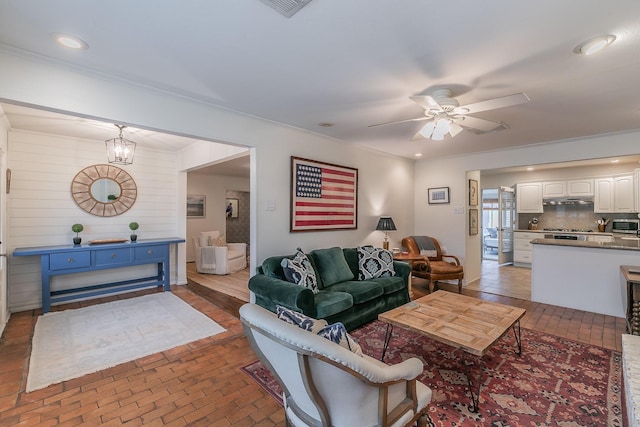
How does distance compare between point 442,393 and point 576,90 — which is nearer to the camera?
point 442,393

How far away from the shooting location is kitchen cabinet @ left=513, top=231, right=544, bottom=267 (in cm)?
715

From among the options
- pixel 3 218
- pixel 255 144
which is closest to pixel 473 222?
pixel 255 144

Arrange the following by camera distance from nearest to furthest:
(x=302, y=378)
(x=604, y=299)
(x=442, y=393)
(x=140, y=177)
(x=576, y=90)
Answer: (x=302, y=378) → (x=442, y=393) → (x=576, y=90) → (x=604, y=299) → (x=140, y=177)

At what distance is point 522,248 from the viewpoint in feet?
23.8

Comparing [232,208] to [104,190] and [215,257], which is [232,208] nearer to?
[215,257]

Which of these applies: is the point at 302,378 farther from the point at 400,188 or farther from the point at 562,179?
the point at 562,179

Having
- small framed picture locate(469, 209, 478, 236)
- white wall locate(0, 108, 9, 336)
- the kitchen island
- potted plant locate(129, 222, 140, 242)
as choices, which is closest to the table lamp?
small framed picture locate(469, 209, 478, 236)

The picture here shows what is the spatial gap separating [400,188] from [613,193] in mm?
4641

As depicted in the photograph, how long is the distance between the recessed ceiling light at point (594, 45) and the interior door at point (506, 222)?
242 inches

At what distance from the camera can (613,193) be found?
242 inches

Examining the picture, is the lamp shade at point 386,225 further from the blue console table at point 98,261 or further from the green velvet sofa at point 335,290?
the blue console table at point 98,261

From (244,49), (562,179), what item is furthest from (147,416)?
(562,179)

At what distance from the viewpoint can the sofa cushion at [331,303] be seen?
2.87 metres

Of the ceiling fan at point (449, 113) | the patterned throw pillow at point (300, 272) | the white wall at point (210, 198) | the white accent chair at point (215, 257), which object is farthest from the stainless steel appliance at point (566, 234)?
the white wall at point (210, 198)
